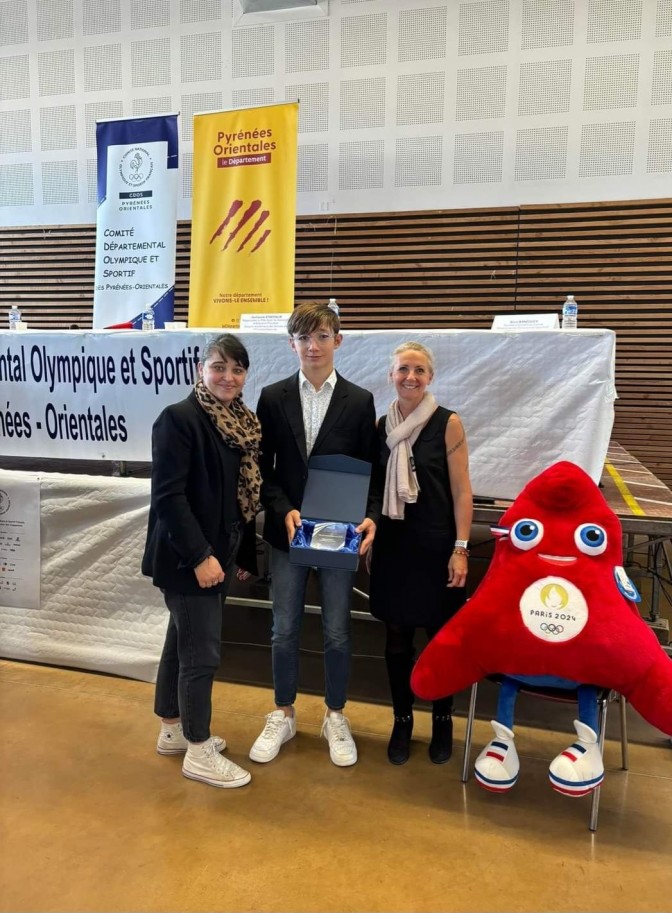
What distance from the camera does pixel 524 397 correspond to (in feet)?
7.05

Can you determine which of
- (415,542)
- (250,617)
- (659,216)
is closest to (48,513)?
(250,617)

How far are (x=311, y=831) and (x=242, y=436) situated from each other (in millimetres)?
1057

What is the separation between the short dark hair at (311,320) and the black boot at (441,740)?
1.26m

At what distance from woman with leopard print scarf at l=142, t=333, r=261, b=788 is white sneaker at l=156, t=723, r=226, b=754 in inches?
3.3

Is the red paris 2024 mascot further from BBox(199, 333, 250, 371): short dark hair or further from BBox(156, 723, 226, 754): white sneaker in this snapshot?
BBox(199, 333, 250, 371): short dark hair

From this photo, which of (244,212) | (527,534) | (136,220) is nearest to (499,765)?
(527,534)

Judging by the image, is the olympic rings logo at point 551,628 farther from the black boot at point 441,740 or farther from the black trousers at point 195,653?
the black trousers at point 195,653

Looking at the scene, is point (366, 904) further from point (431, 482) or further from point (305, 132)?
point (305, 132)

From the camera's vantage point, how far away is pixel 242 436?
175 cm

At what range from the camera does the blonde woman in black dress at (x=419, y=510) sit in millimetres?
1821

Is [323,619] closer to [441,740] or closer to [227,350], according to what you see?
[441,740]

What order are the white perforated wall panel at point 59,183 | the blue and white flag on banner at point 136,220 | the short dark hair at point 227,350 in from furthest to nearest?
A: the white perforated wall panel at point 59,183 < the blue and white flag on banner at point 136,220 < the short dark hair at point 227,350

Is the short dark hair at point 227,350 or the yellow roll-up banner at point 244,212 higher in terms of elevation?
the yellow roll-up banner at point 244,212

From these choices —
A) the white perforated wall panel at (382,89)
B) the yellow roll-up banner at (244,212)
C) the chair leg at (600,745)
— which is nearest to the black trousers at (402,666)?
the chair leg at (600,745)
